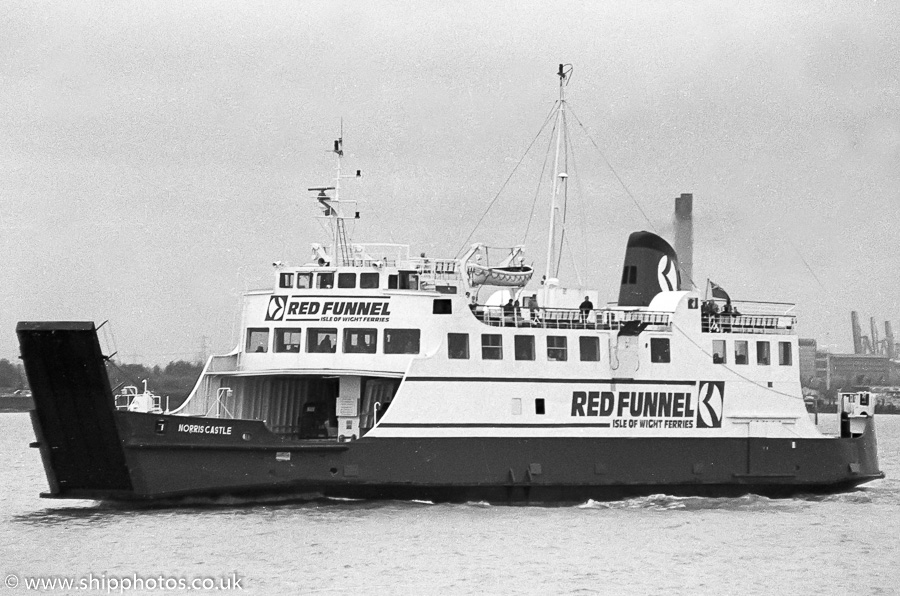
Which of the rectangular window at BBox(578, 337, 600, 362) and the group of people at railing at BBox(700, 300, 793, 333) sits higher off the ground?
the group of people at railing at BBox(700, 300, 793, 333)

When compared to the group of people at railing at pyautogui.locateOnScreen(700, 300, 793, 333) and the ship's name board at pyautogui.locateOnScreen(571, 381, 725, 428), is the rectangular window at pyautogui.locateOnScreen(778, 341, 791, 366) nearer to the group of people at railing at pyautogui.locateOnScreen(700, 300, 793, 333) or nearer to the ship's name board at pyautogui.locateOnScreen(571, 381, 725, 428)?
the group of people at railing at pyautogui.locateOnScreen(700, 300, 793, 333)

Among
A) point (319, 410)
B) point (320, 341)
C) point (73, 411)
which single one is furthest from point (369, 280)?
point (73, 411)

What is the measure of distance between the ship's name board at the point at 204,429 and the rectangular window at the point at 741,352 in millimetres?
11551

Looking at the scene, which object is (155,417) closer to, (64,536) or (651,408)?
(64,536)

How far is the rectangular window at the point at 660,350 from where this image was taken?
28109 millimetres

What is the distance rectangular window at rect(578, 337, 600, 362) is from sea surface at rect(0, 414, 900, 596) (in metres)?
2.99

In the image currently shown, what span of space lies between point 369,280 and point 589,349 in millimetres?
4791

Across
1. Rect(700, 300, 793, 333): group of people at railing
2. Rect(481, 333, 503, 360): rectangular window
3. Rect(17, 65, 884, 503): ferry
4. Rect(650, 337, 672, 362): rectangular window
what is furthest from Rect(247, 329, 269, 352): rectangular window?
Rect(700, 300, 793, 333): group of people at railing

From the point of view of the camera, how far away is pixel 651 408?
27.8 m

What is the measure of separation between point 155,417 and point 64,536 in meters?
2.59

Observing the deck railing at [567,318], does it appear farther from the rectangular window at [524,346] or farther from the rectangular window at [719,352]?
the rectangular window at [719,352]

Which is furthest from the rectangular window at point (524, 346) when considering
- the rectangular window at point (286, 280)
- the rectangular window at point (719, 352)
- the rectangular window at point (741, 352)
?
the rectangular window at point (741, 352)

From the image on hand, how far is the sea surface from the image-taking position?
19734mm
